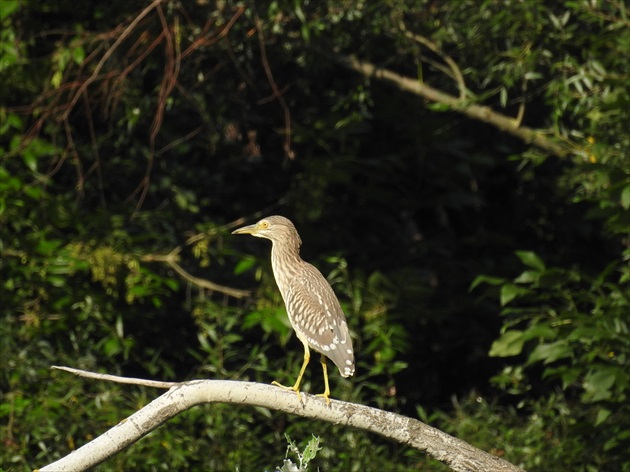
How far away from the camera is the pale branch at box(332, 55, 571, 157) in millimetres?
7141

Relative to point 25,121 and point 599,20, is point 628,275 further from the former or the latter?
point 25,121

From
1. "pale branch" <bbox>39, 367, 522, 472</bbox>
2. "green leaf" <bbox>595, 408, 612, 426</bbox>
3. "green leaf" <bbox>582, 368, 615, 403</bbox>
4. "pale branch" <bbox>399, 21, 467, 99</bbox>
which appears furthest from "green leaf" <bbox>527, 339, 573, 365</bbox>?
"pale branch" <bbox>39, 367, 522, 472</bbox>

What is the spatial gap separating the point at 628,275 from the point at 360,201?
2723 mm

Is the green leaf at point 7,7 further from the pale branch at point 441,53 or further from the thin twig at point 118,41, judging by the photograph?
the pale branch at point 441,53

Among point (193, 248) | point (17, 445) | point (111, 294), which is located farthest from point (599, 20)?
point (17, 445)

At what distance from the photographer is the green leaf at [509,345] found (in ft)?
20.9

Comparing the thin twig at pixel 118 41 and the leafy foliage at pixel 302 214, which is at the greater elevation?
the thin twig at pixel 118 41

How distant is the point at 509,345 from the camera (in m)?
6.45

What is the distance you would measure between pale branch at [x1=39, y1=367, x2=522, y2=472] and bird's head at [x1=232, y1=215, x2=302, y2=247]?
1.27 meters

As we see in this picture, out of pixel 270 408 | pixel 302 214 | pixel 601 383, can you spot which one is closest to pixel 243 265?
pixel 302 214

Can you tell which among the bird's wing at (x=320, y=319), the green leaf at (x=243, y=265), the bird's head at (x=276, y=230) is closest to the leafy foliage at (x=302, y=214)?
the green leaf at (x=243, y=265)

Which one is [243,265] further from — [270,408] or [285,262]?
[270,408]

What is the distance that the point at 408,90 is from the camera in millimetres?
7344

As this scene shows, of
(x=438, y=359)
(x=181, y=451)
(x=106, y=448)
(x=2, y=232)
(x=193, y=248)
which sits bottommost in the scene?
(x=438, y=359)
